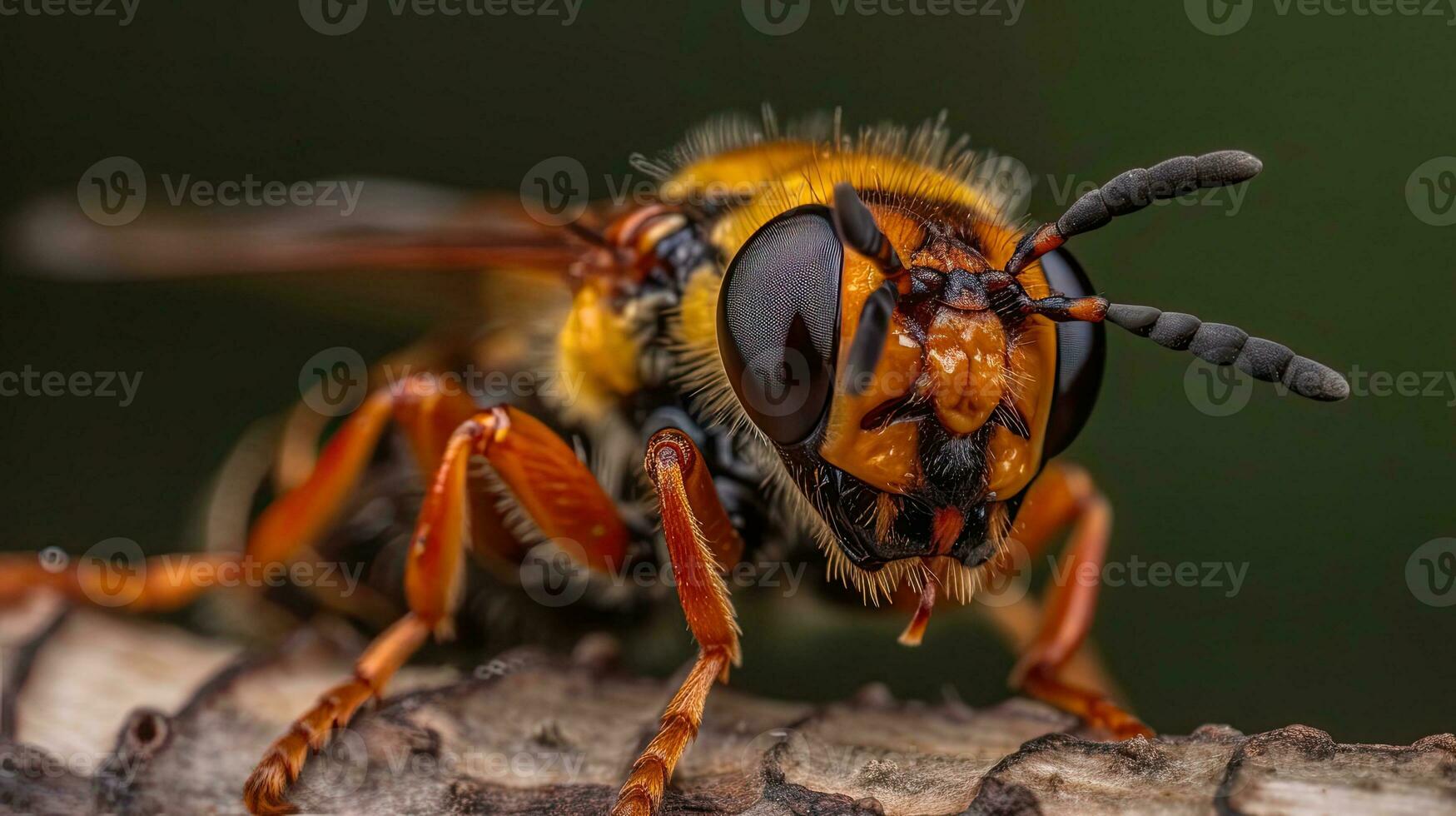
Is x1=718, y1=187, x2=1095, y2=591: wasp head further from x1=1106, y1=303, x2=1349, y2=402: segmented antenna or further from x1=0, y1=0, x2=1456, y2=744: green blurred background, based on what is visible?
x1=0, y1=0, x2=1456, y2=744: green blurred background

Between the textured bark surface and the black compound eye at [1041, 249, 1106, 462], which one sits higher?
the black compound eye at [1041, 249, 1106, 462]

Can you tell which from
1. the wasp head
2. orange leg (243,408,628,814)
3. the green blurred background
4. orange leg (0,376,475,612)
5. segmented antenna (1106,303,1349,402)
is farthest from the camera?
the green blurred background

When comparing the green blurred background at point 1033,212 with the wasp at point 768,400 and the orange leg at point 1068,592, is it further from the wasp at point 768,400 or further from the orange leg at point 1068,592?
the wasp at point 768,400

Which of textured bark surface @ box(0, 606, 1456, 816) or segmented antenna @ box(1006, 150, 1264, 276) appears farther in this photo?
segmented antenna @ box(1006, 150, 1264, 276)

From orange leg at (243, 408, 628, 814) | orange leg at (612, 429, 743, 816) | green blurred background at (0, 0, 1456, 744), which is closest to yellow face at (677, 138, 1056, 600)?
orange leg at (612, 429, 743, 816)

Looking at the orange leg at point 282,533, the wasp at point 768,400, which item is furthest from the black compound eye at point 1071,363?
the orange leg at point 282,533

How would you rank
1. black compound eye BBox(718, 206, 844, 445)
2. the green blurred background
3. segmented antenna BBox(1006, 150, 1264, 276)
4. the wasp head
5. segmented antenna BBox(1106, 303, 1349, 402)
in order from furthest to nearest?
1. the green blurred background
2. black compound eye BBox(718, 206, 844, 445)
3. the wasp head
4. segmented antenna BBox(1006, 150, 1264, 276)
5. segmented antenna BBox(1106, 303, 1349, 402)

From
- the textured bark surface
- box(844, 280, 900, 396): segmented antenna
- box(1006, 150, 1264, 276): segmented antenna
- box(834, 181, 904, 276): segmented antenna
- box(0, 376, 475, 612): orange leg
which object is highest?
box(1006, 150, 1264, 276): segmented antenna

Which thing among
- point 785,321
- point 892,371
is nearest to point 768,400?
point 785,321

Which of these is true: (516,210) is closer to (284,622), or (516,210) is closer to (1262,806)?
(284,622)
